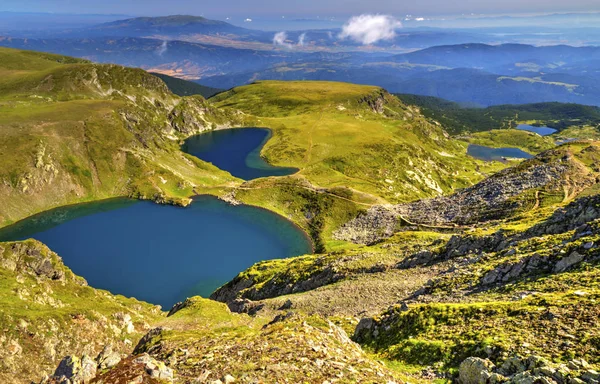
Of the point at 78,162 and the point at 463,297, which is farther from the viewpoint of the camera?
the point at 78,162

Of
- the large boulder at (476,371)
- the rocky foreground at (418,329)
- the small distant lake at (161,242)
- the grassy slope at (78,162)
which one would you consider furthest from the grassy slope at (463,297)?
the grassy slope at (78,162)

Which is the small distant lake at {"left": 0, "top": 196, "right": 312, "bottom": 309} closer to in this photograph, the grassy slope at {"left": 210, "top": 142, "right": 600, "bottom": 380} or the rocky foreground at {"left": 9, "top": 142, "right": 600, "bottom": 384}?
the rocky foreground at {"left": 9, "top": 142, "right": 600, "bottom": 384}

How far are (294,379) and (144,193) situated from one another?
508ft

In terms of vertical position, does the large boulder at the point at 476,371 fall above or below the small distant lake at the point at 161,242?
above

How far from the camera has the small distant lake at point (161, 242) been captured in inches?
3868

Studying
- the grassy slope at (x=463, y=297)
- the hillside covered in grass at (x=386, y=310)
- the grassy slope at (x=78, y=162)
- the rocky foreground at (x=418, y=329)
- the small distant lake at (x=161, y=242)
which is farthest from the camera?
the grassy slope at (x=78, y=162)

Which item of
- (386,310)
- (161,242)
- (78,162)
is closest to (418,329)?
(386,310)

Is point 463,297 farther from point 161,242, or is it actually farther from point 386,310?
point 161,242

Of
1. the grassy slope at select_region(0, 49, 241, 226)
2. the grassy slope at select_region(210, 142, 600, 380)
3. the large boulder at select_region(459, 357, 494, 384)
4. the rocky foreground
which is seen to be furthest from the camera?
the grassy slope at select_region(0, 49, 241, 226)

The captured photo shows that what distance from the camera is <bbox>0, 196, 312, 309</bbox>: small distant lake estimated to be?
3868 inches

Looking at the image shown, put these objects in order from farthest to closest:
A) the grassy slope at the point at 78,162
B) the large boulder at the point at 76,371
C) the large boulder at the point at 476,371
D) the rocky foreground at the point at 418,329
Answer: the grassy slope at the point at 78,162 < the large boulder at the point at 76,371 < the rocky foreground at the point at 418,329 < the large boulder at the point at 476,371

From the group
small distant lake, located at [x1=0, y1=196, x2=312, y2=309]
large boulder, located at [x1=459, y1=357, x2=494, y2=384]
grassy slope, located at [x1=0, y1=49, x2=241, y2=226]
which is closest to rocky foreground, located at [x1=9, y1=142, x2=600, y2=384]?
large boulder, located at [x1=459, y1=357, x2=494, y2=384]

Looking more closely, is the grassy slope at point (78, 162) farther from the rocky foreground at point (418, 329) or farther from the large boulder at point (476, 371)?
the large boulder at point (476, 371)

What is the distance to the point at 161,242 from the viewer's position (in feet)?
394
